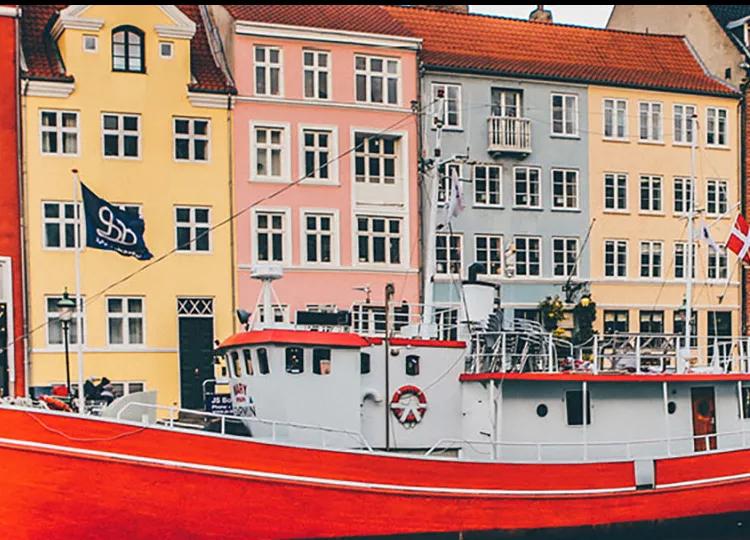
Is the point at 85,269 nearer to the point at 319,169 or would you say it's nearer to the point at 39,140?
the point at 39,140

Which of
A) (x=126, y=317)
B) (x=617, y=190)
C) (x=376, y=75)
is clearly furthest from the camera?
(x=617, y=190)

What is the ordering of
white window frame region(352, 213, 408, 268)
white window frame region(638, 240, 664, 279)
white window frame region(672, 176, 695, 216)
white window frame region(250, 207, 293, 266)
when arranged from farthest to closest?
1. white window frame region(672, 176, 695, 216)
2. white window frame region(638, 240, 664, 279)
3. white window frame region(352, 213, 408, 268)
4. white window frame region(250, 207, 293, 266)

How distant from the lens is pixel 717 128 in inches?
1513

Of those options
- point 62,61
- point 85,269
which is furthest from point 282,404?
point 62,61

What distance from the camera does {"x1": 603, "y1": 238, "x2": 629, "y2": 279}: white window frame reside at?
3662 cm

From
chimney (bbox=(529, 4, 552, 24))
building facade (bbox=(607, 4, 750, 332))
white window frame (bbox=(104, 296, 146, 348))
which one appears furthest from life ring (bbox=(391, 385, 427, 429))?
chimney (bbox=(529, 4, 552, 24))

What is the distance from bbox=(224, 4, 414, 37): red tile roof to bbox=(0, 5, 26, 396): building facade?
6137 mm

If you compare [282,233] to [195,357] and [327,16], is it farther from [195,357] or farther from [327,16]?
[327,16]

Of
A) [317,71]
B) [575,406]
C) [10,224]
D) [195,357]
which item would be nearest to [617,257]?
[317,71]

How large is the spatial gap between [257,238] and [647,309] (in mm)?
12981

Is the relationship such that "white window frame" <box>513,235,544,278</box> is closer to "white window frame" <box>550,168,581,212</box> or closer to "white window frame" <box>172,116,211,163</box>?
"white window frame" <box>550,168,581,212</box>

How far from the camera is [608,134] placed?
121 ft

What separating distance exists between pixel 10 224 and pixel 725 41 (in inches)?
931

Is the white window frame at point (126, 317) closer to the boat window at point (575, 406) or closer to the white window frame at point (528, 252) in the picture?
A: the white window frame at point (528, 252)
